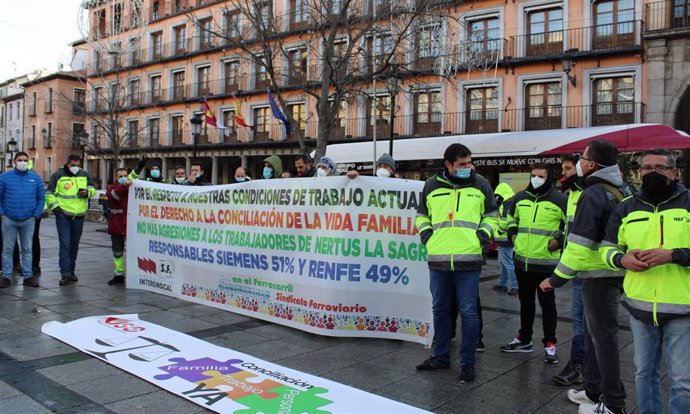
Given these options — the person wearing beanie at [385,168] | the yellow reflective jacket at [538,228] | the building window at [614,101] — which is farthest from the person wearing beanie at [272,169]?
the building window at [614,101]

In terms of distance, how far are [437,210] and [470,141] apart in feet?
40.2

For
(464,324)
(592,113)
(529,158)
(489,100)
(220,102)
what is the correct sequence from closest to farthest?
(464,324), (529,158), (592,113), (489,100), (220,102)

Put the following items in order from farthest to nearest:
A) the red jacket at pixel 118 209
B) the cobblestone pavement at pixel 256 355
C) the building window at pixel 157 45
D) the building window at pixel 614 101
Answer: the building window at pixel 157 45 → the building window at pixel 614 101 → the red jacket at pixel 118 209 → the cobblestone pavement at pixel 256 355

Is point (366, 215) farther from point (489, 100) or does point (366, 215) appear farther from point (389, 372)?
point (489, 100)

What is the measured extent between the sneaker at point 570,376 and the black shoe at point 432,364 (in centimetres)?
88

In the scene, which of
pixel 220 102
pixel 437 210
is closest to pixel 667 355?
pixel 437 210

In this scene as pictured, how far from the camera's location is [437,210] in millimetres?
4672

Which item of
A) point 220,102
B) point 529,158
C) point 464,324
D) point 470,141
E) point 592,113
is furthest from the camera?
point 220,102

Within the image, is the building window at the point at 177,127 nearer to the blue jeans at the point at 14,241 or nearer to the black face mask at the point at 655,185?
the blue jeans at the point at 14,241

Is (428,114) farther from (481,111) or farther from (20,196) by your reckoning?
(20,196)

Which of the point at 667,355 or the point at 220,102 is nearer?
the point at 667,355

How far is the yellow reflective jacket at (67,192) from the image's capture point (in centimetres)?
858

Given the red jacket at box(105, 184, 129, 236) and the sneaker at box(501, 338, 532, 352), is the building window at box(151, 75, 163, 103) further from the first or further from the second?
the sneaker at box(501, 338, 532, 352)

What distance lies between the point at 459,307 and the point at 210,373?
210 centimetres
